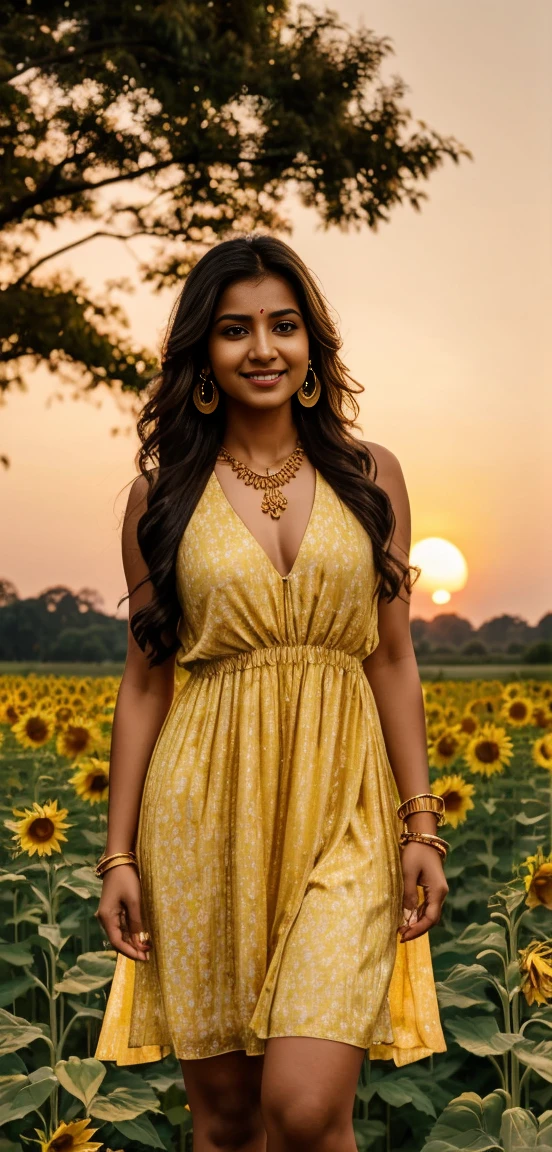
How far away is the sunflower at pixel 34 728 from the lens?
4.58 metres

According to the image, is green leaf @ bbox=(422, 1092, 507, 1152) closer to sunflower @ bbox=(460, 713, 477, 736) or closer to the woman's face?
the woman's face

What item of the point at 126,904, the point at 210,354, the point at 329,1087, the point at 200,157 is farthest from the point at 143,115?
the point at 329,1087

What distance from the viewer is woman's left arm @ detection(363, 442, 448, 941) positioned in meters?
2.56

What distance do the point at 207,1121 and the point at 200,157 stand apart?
6177 millimetres

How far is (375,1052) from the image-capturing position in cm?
264

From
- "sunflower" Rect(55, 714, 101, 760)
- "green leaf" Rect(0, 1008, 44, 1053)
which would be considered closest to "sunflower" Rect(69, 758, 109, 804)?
"sunflower" Rect(55, 714, 101, 760)

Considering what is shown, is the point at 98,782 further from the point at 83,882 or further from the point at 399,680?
the point at 399,680

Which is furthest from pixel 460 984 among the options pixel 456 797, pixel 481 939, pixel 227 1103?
pixel 227 1103

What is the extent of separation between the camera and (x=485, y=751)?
185 inches

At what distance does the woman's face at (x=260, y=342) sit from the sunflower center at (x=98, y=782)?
180cm

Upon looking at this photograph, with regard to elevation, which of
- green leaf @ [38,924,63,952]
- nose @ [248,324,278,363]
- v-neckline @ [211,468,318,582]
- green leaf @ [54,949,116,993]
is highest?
nose @ [248,324,278,363]

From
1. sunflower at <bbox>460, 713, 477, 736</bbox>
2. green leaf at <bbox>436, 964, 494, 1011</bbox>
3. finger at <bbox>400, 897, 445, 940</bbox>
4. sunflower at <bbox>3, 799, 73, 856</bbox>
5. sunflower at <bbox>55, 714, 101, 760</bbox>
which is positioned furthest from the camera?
sunflower at <bbox>460, 713, 477, 736</bbox>

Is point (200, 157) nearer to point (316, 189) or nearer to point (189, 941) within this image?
point (316, 189)

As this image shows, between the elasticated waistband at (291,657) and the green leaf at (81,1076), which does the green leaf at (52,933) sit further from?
the elasticated waistband at (291,657)
